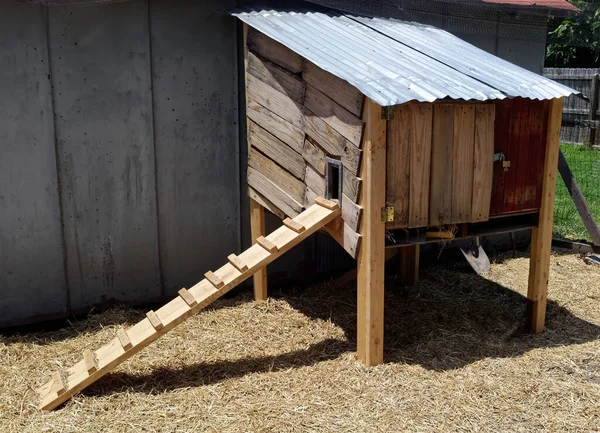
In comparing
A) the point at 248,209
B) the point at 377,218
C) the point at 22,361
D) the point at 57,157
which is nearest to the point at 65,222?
the point at 57,157

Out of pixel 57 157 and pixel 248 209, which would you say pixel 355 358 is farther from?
pixel 57 157

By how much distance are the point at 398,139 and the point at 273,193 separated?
1.48 metres

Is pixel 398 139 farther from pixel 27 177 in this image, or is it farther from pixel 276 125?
pixel 27 177

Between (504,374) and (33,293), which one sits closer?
(504,374)

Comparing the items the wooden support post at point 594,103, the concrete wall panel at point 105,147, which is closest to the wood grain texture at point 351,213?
the concrete wall panel at point 105,147

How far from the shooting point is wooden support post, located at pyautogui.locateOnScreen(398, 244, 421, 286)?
657 cm

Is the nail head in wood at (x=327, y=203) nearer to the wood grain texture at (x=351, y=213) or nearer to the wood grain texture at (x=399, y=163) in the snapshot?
the wood grain texture at (x=351, y=213)

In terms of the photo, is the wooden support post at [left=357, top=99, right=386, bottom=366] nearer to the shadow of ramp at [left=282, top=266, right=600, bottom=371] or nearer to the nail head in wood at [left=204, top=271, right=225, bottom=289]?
the shadow of ramp at [left=282, top=266, right=600, bottom=371]

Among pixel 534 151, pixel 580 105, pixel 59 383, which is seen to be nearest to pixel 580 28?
pixel 580 105

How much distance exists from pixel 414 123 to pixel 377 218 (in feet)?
2.17

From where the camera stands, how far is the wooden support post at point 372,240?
4.09 meters

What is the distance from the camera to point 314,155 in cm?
468

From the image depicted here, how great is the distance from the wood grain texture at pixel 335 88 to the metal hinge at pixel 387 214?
2.07ft

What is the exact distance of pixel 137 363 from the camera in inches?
Answer: 183
